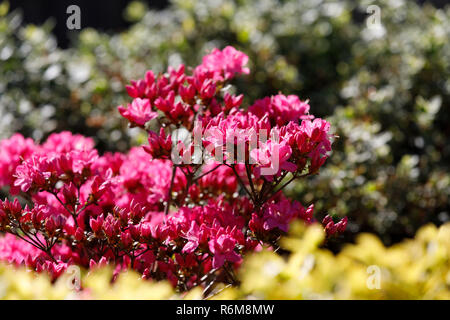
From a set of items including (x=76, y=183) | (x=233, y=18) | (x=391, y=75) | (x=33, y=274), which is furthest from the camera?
(x=233, y=18)

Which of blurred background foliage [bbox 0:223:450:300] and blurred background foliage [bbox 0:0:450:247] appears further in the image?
blurred background foliage [bbox 0:0:450:247]

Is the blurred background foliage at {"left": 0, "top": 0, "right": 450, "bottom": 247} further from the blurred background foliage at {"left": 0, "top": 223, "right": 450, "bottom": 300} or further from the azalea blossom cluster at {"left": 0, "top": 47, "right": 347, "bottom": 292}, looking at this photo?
the blurred background foliage at {"left": 0, "top": 223, "right": 450, "bottom": 300}

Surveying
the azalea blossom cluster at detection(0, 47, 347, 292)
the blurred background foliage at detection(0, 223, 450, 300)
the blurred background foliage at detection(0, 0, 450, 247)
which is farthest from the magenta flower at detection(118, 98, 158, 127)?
the blurred background foliage at detection(0, 0, 450, 247)

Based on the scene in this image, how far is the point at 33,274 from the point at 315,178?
1794 mm

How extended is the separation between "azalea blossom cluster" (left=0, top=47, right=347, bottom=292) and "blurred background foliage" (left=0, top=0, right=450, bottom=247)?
94 centimetres

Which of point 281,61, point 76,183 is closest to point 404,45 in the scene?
point 281,61

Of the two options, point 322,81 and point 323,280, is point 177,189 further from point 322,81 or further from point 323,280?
point 322,81

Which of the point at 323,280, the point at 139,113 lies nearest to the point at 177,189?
the point at 139,113

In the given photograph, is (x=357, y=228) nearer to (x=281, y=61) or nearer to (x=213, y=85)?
(x=213, y=85)

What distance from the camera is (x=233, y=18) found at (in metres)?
4.11

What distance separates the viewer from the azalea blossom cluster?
142 cm

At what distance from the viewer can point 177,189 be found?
192cm

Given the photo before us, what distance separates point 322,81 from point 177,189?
2.64 metres

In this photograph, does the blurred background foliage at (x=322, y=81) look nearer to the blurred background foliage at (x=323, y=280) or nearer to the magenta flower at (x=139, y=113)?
the magenta flower at (x=139, y=113)
